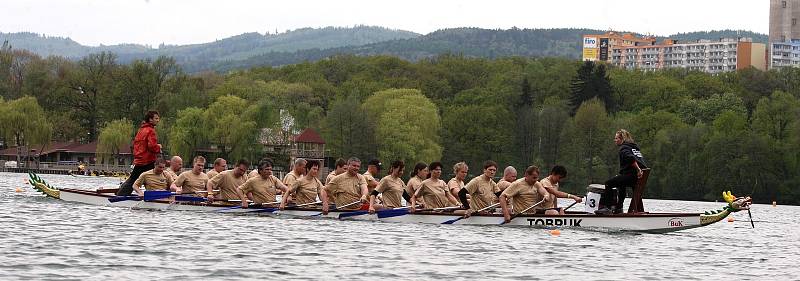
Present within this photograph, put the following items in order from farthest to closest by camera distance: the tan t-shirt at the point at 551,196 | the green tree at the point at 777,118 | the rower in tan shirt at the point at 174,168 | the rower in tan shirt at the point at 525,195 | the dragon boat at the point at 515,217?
the green tree at the point at 777,118, the rower in tan shirt at the point at 174,168, the tan t-shirt at the point at 551,196, the rower in tan shirt at the point at 525,195, the dragon boat at the point at 515,217

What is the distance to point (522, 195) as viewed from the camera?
87.7 ft

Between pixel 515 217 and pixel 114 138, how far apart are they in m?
72.5

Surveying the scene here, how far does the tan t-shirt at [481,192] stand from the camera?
27828 millimetres

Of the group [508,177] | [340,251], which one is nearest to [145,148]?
[508,177]

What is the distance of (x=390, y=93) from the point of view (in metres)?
103

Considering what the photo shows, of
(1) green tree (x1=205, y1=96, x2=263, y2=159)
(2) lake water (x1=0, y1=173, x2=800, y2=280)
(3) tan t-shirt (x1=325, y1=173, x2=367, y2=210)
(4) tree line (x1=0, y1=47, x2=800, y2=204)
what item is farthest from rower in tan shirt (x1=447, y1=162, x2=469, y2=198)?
(1) green tree (x1=205, y1=96, x2=263, y2=159)

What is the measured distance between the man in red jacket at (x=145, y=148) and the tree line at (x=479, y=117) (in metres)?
58.2

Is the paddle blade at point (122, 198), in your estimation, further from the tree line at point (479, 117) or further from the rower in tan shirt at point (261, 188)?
the tree line at point (479, 117)

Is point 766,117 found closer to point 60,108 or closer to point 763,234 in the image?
point 60,108

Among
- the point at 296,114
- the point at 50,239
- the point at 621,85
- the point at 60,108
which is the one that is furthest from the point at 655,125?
the point at 50,239

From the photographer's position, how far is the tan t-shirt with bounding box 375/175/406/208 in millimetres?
28594

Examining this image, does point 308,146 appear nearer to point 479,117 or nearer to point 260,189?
point 479,117

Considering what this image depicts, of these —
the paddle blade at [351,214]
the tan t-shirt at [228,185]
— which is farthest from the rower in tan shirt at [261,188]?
the paddle blade at [351,214]

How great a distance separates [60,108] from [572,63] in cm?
5105
